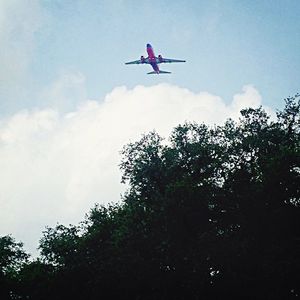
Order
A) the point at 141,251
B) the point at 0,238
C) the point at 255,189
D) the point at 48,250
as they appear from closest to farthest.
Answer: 1. the point at 255,189
2. the point at 141,251
3. the point at 48,250
4. the point at 0,238

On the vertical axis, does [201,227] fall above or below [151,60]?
below

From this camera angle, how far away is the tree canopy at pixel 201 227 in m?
29.3

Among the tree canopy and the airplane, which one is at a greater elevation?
the airplane

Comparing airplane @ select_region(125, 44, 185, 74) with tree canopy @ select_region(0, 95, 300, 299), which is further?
airplane @ select_region(125, 44, 185, 74)

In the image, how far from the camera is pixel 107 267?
1394 inches

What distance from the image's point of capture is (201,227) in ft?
105

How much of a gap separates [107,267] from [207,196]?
1376 cm

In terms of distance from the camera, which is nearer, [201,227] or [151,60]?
[201,227]

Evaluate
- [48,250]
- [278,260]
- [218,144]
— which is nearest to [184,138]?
[218,144]

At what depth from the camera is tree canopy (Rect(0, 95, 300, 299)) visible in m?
29.3

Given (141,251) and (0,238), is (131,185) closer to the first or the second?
(141,251)

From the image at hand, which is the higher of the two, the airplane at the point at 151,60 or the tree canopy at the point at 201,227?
the airplane at the point at 151,60

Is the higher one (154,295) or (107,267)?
(107,267)

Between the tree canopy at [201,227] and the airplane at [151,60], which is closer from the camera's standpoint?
the tree canopy at [201,227]
